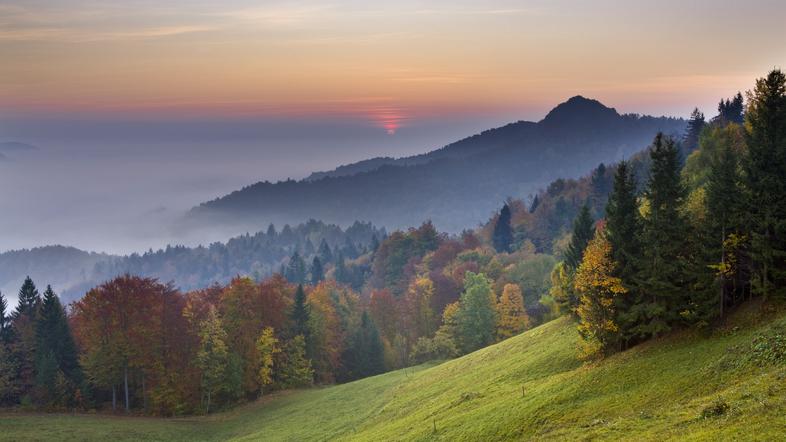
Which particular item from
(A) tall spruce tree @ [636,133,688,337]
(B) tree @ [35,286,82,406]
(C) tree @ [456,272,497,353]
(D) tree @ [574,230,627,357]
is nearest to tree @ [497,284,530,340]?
(C) tree @ [456,272,497,353]

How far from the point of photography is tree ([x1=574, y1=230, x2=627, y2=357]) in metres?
42.8

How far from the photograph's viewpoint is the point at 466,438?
35969mm

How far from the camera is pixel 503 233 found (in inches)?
6885

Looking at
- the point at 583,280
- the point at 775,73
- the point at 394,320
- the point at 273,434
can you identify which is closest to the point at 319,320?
the point at 394,320

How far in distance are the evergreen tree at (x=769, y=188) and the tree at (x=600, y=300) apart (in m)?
8.88

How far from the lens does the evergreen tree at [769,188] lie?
3791cm

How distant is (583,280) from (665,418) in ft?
57.2

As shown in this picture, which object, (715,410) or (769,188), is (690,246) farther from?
(715,410)

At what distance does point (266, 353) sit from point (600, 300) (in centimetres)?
5176

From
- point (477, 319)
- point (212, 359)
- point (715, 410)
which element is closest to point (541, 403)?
point (715, 410)

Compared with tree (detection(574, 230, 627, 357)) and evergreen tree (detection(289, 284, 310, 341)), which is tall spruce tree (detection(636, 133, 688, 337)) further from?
evergreen tree (detection(289, 284, 310, 341))

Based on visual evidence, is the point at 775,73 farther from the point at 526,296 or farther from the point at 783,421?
the point at 526,296

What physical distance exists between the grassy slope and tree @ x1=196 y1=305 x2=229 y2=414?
4.86 metres

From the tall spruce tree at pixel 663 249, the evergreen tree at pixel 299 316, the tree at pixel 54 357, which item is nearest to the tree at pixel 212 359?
the evergreen tree at pixel 299 316
